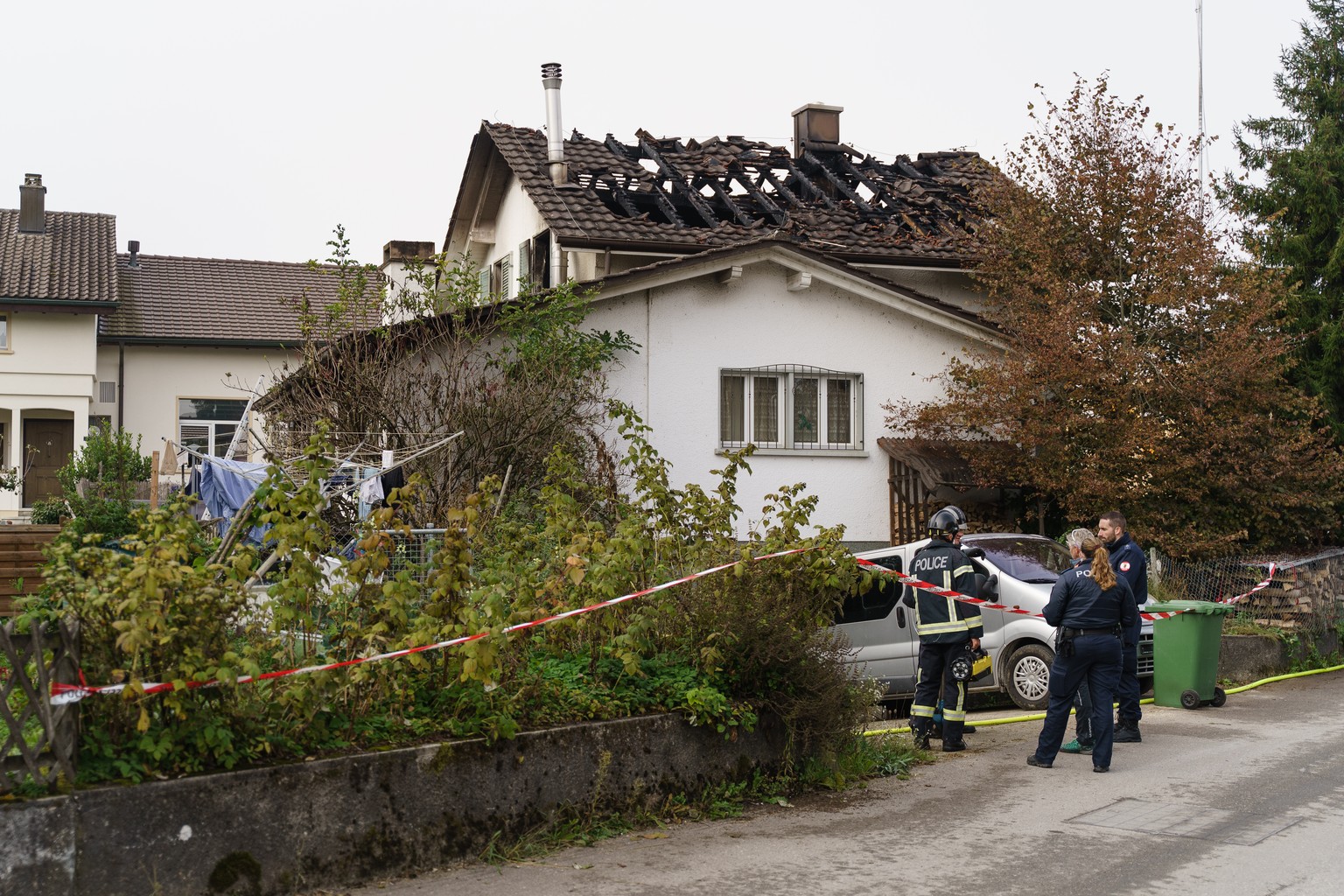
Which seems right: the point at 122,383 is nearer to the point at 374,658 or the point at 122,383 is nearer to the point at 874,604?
the point at 874,604

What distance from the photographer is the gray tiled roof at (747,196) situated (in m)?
19.8

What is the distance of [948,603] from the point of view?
32.6 ft

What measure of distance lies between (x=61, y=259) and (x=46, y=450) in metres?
5.26


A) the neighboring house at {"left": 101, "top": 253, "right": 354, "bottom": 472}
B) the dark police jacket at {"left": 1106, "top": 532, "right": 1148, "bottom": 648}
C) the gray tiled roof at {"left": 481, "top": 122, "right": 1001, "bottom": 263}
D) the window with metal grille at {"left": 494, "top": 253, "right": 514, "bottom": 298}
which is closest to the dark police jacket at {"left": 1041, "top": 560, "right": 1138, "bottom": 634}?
the dark police jacket at {"left": 1106, "top": 532, "right": 1148, "bottom": 648}

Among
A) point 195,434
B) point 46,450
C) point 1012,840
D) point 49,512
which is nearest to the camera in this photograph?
point 1012,840

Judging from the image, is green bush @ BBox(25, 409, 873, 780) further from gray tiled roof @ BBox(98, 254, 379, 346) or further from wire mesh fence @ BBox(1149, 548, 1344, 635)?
gray tiled roof @ BBox(98, 254, 379, 346)

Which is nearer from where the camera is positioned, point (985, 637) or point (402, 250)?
point (985, 637)

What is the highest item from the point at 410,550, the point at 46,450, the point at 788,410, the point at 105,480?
the point at 46,450

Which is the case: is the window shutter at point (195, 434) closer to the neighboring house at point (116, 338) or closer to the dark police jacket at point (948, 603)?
the neighboring house at point (116, 338)

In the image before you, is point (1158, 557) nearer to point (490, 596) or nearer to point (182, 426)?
point (490, 596)

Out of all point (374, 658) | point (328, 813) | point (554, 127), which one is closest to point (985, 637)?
point (374, 658)

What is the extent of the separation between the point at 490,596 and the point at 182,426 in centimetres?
3226

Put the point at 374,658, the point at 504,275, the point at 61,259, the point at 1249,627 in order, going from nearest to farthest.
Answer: the point at 374,658 → the point at 1249,627 → the point at 504,275 → the point at 61,259

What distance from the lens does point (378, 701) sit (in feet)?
22.1
